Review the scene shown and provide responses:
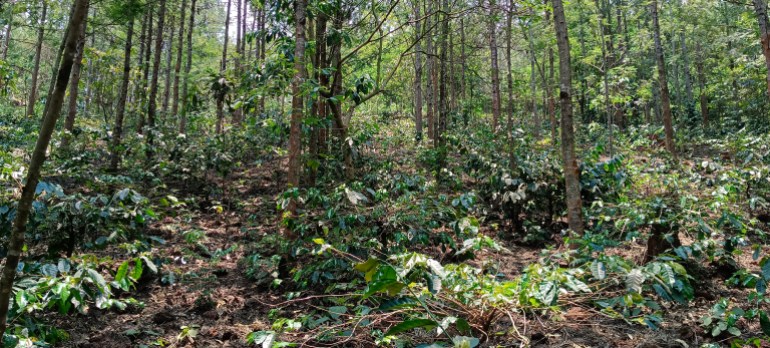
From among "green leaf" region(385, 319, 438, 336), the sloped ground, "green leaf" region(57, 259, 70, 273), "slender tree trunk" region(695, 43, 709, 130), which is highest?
"slender tree trunk" region(695, 43, 709, 130)

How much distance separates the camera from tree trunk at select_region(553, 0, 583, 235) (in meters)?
4.71

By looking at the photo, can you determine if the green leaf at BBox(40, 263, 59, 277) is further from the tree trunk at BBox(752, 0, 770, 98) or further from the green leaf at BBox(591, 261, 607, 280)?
the tree trunk at BBox(752, 0, 770, 98)

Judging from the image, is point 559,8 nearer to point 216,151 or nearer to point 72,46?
point 72,46

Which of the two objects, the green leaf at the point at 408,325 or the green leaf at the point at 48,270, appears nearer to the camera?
the green leaf at the point at 408,325

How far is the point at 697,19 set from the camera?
63.8 feet

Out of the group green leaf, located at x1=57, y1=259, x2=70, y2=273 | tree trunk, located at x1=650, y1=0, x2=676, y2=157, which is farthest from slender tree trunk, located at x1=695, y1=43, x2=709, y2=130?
green leaf, located at x1=57, y1=259, x2=70, y2=273

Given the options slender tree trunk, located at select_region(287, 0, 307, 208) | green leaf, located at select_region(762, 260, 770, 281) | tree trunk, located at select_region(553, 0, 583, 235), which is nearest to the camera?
green leaf, located at select_region(762, 260, 770, 281)

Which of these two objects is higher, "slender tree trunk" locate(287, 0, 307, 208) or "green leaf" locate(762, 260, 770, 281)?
"slender tree trunk" locate(287, 0, 307, 208)

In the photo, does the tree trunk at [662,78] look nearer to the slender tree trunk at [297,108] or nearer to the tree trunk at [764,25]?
the tree trunk at [764,25]

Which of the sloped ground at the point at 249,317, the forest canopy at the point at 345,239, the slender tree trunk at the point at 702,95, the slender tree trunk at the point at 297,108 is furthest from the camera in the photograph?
the slender tree trunk at the point at 702,95

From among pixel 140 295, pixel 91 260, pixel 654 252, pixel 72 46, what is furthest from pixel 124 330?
pixel 654 252

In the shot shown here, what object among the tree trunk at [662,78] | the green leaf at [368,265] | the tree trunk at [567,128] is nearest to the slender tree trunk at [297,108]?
the tree trunk at [567,128]

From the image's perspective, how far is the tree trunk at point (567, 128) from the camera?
4.71 metres

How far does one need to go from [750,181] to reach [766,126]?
41.4ft
